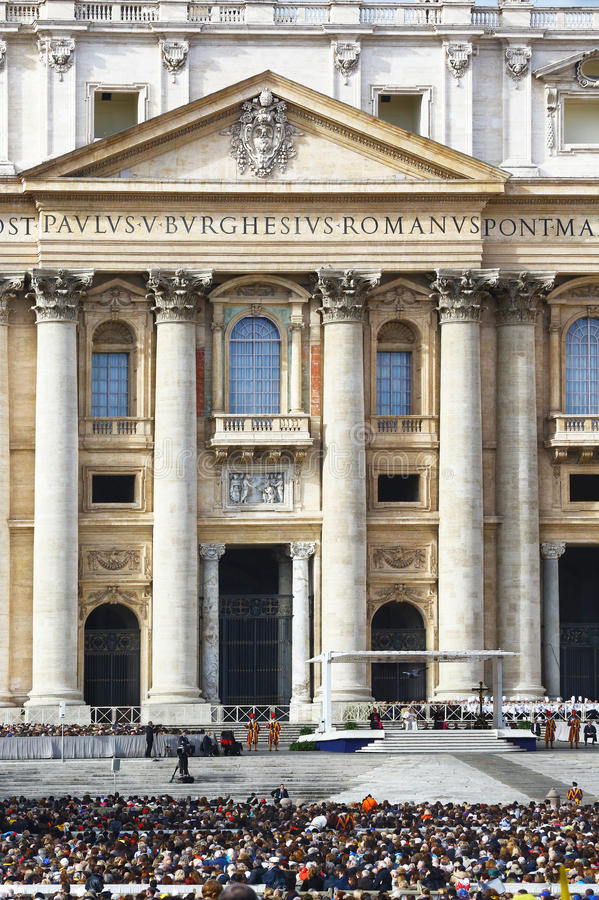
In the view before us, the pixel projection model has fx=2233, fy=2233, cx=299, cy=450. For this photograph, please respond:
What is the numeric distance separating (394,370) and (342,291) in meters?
4.07

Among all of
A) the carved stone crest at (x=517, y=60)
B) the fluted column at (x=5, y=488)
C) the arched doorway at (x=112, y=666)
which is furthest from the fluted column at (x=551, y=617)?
the fluted column at (x=5, y=488)

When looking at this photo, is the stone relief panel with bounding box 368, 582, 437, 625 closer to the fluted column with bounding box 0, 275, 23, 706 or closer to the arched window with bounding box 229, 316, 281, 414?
the arched window with bounding box 229, 316, 281, 414

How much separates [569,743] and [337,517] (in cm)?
1245

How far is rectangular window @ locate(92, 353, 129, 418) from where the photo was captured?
8538cm

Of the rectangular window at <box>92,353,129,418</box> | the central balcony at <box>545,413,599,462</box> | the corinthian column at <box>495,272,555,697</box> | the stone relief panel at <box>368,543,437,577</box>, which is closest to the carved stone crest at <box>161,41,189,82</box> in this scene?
the rectangular window at <box>92,353,129,418</box>

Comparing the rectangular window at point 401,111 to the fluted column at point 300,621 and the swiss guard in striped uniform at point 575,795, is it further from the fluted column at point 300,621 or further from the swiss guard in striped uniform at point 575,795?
the swiss guard in striped uniform at point 575,795

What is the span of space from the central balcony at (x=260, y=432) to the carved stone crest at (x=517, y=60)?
16.1 m

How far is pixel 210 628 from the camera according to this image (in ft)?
275

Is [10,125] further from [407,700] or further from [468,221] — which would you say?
[407,700]

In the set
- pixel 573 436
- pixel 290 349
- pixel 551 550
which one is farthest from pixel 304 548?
pixel 573 436

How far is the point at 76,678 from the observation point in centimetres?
8269

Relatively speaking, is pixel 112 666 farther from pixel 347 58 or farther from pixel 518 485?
pixel 347 58

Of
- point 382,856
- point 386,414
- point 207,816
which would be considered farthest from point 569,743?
point 382,856

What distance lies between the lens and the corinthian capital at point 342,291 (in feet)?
278
